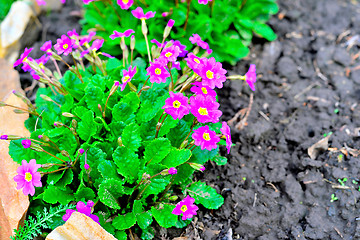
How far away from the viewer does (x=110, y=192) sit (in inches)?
95.3

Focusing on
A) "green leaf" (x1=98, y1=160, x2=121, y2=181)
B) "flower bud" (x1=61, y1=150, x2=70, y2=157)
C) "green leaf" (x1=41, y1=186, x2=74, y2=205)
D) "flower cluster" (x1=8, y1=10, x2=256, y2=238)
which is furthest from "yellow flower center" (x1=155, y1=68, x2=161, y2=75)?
"green leaf" (x1=41, y1=186, x2=74, y2=205)

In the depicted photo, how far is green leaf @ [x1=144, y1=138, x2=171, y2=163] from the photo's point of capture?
2502mm

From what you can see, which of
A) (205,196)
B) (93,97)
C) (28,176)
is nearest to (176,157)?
(205,196)

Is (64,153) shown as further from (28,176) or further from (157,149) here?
(157,149)

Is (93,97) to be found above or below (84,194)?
above

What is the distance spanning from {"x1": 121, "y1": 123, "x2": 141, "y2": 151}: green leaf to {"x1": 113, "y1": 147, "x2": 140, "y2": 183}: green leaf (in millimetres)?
87

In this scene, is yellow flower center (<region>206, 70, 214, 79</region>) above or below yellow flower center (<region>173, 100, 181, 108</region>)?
above

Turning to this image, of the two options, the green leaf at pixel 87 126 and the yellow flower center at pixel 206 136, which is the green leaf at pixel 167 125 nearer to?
the yellow flower center at pixel 206 136

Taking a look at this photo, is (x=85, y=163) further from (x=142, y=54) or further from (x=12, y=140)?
(x=142, y=54)

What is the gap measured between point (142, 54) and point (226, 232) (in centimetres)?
166

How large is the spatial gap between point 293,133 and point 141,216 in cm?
146

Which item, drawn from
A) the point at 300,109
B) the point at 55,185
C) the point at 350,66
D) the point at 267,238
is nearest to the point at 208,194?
the point at 267,238

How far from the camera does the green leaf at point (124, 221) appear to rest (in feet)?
7.82

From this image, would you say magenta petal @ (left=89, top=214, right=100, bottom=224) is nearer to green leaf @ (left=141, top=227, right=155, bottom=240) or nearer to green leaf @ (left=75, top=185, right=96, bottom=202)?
green leaf @ (left=75, top=185, right=96, bottom=202)
